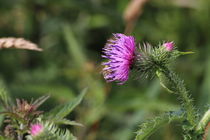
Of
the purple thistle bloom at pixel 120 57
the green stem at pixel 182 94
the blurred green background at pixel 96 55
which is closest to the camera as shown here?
the green stem at pixel 182 94

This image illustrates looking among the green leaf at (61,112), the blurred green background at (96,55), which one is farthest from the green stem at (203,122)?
the blurred green background at (96,55)

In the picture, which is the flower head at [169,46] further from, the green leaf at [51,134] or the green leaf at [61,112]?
the green leaf at [51,134]

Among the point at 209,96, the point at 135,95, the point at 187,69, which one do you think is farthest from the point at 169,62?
the point at 187,69

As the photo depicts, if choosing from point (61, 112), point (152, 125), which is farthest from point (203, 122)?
point (61, 112)

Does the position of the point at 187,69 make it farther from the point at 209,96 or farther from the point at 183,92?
the point at 183,92

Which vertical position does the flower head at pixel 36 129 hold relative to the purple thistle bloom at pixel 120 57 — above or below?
below

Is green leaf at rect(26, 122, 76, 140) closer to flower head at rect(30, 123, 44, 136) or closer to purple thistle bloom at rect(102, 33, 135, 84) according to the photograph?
flower head at rect(30, 123, 44, 136)
